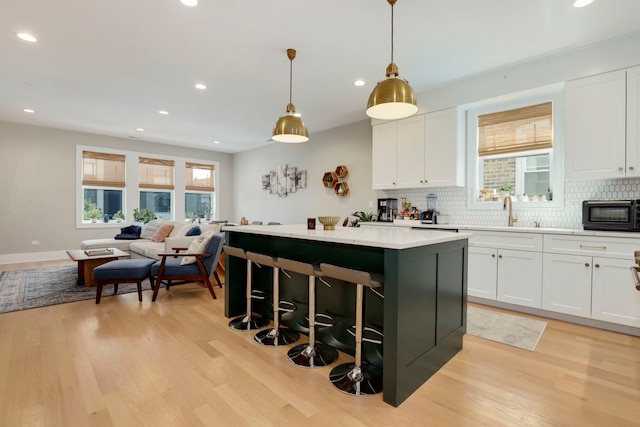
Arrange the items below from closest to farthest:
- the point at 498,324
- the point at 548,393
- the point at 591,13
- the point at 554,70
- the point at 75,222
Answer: the point at 548,393 < the point at 591,13 < the point at 498,324 < the point at 554,70 < the point at 75,222

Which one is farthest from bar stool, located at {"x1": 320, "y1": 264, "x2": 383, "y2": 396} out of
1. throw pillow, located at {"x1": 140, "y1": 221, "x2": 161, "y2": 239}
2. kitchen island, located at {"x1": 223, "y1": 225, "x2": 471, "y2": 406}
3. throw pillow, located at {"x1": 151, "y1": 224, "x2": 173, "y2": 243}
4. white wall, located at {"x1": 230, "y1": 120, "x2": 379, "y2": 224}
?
throw pillow, located at {"x1": 140, "y1": 221, "x2": 161, "y2": 239}

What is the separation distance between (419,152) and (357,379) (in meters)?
3.38

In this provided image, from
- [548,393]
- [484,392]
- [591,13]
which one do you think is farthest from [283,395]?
[591,13]

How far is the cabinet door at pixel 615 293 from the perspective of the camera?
9.41ft

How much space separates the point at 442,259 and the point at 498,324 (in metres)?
1.52

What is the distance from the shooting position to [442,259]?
7.57ft

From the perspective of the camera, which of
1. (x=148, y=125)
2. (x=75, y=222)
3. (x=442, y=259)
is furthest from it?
(x=75, y=222)

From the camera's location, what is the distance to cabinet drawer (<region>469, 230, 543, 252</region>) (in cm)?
338

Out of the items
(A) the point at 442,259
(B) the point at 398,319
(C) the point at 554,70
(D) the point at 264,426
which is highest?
(C) the point at 554,70

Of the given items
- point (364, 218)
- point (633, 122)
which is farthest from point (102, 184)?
point (633, 122)

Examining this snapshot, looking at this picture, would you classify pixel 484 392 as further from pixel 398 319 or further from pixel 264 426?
pixel 264 426

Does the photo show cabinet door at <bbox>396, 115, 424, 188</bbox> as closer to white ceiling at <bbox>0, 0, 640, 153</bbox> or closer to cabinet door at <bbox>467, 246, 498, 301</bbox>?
white ceiling at <bbox>0, 0, 640, 153</bbox>

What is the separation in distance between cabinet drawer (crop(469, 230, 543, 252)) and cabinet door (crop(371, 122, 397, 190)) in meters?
1.52

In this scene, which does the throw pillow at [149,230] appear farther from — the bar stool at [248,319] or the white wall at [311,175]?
the bar stool at [248,319]
